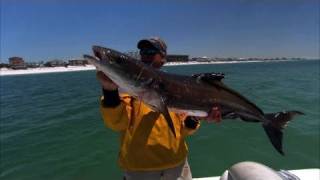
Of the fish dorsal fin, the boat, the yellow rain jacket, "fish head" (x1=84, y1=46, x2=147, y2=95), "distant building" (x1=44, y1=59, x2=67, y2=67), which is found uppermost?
"fish head" (x1=84, y1=46, x2=147, y2=95)

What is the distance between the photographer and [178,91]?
143 inches

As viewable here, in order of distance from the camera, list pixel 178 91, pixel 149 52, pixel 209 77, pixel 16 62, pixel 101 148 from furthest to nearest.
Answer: pixel 16 62 < pixel 101 148 < pixel 149 52 < pixel 209 77 < pixel 178 91

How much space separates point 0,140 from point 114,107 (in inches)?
457

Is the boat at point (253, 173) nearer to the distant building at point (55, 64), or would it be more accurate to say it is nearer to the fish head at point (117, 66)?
the fish head at point (117, 66)

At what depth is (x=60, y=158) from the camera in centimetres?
1102

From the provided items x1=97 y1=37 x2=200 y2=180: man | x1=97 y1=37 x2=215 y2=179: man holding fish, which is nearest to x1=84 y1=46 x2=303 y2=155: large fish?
x1=97 y1=37 x2=215 y2=179: man holding fish

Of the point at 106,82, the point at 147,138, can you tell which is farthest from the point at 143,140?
the point at 106,82

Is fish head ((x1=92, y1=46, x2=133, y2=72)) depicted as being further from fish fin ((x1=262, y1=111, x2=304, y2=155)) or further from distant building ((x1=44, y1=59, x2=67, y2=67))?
distant building ((x1=44, y1=59, x2=67, y2=67))

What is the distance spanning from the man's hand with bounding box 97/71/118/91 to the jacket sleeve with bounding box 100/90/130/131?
3.7 inches

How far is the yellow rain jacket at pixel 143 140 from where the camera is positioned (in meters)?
3.95

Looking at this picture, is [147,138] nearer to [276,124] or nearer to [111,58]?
[111,58]

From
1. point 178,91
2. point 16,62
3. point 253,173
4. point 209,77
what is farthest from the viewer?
point 16,62

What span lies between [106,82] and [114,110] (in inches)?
17.7

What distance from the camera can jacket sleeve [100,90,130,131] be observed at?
11.9ft
